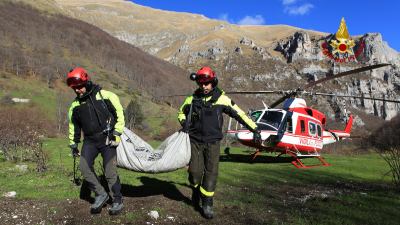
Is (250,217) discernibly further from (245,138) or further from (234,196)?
(245,138)

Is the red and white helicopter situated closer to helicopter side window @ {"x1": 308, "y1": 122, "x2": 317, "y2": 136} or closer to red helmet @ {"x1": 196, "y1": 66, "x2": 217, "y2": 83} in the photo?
helicopter side window @ {"x1": 308, "y1": 122, "x2": 317, "y2": 136}

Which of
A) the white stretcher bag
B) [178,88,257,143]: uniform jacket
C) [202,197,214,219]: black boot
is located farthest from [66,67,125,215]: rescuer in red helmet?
[202,197,214,219]: black boot

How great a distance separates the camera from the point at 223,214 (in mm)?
6922

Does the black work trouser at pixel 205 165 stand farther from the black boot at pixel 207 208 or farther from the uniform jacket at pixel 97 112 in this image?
the uniform jacket at pixel 97 112

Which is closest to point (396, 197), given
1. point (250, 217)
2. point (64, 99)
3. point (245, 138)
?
point (250, 217)

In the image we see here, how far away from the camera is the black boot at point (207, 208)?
6543 millimetres

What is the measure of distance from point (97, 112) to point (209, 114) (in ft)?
6.20

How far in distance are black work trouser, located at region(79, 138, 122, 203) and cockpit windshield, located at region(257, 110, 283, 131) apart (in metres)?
10.6

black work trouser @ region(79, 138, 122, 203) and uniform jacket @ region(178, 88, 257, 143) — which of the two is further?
uniform jacket @ region(178, 88, 257, 143)

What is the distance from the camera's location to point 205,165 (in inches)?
272

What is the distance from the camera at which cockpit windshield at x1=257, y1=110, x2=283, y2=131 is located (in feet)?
54.3

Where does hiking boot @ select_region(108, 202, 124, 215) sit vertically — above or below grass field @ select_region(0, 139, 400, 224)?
above

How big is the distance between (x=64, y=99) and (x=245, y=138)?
240 feet

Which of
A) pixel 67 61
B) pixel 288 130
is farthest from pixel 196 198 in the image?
pixel 67 61
